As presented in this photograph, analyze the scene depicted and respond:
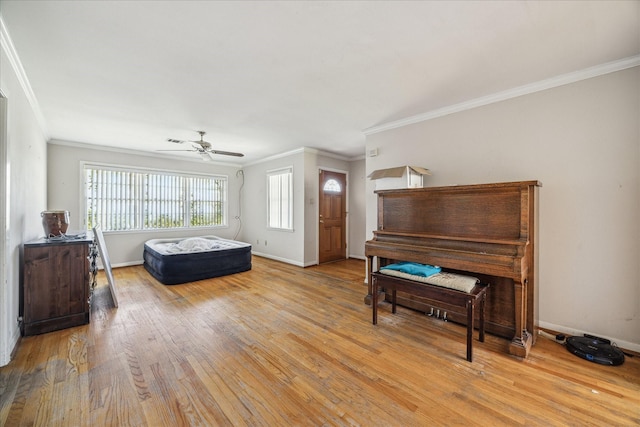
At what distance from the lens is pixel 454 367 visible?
1949mm

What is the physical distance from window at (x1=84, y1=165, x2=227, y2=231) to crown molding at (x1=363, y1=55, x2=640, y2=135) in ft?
16.2

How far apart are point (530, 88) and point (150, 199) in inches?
266

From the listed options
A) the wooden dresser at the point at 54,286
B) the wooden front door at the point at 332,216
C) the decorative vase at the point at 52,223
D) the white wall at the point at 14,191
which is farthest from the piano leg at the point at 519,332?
the decorative vase at the point at 52,223

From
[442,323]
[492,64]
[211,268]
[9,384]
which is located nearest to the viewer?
[9,384]

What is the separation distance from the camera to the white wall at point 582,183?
2.16 m

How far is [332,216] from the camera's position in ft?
19.1

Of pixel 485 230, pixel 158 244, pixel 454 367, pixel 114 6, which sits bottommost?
pixel 454 367

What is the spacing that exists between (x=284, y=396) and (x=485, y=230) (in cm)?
228

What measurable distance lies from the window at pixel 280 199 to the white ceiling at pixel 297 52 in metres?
2.36

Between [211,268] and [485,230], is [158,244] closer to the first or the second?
[211,268]

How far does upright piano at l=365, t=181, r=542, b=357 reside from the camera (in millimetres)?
2182

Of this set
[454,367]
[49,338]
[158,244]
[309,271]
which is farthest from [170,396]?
[158,244]

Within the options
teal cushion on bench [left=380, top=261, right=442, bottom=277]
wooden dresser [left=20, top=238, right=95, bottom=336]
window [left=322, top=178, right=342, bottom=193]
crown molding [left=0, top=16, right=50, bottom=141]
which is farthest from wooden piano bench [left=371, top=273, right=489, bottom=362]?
crown molding [left=0, top=16, right=50, bottom=141]

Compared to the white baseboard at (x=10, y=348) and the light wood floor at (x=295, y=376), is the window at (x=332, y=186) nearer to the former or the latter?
the light wood floor at (x=295, y=376)
